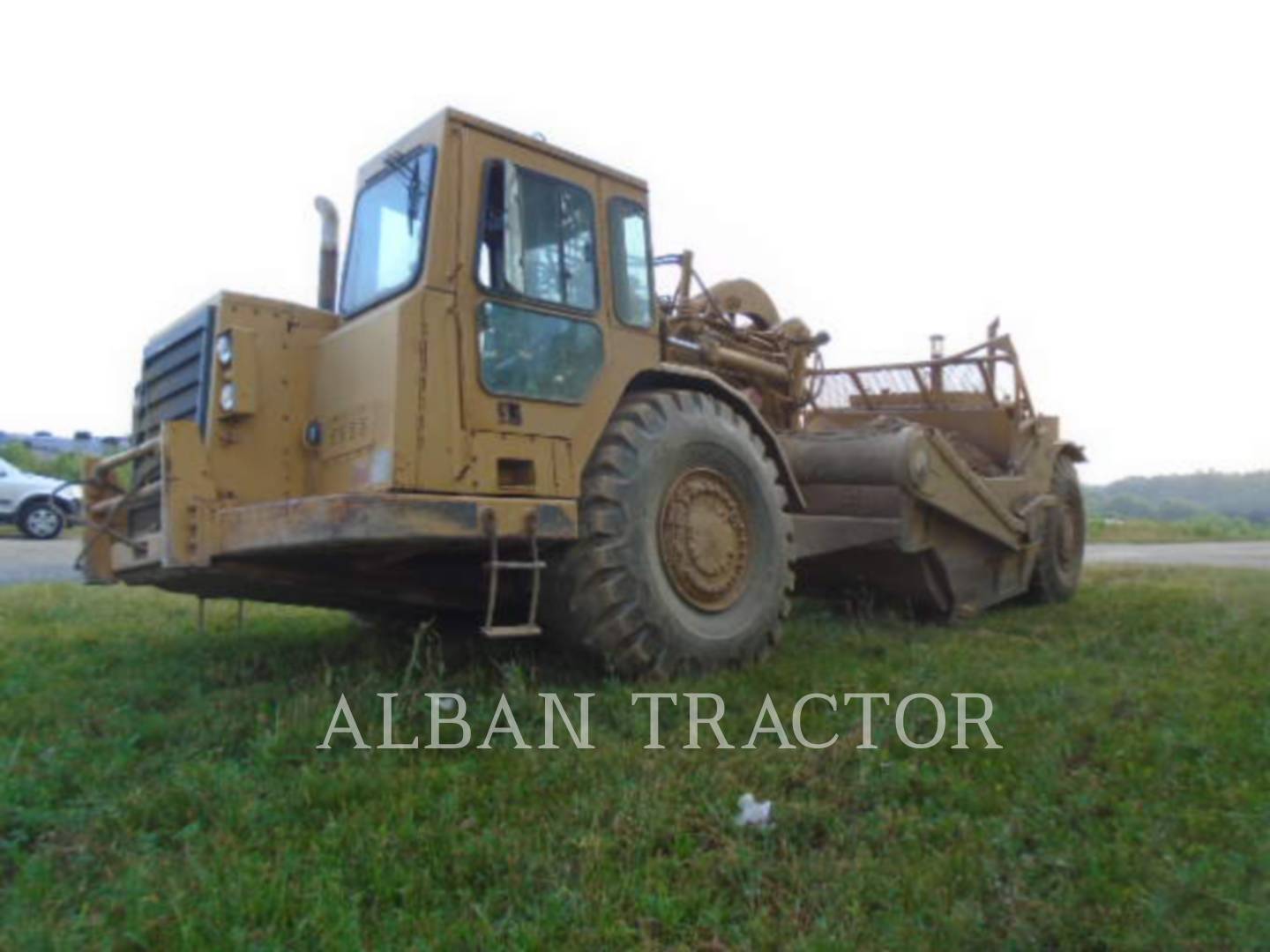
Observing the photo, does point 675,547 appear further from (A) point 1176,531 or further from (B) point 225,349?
(A) point 1176,531

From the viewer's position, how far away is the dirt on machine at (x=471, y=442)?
4.41m

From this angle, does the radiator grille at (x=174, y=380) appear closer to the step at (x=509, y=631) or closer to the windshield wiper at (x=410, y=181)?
the windshield wiper at (x=410, y=181)

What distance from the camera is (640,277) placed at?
17.9 ft

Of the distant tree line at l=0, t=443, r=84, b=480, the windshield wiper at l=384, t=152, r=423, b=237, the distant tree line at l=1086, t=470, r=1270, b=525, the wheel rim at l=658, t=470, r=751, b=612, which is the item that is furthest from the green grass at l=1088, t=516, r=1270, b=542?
the distant tree line at l=0, t=443, r=84, b=480

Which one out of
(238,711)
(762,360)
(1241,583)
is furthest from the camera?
(1241,583)

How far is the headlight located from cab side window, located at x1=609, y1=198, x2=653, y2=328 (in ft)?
5.74

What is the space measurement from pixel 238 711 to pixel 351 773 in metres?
1.07

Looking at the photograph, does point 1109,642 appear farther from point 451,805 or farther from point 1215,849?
point 451,805

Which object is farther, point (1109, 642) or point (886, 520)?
point (886, 520)

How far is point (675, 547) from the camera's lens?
5074 millimetres

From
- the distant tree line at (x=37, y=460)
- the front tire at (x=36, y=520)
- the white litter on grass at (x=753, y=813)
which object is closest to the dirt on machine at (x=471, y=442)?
the white litter on grass at (x=753, y=813)

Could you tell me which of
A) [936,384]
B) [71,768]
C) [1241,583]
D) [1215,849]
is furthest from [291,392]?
[1241,583]

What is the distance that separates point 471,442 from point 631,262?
1.43 meters

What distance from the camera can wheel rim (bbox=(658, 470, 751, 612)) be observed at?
5.07m
